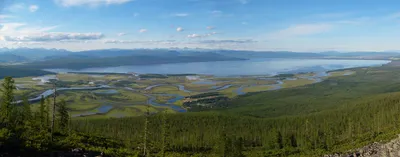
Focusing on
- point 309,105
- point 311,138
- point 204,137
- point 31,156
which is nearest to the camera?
point 31,156

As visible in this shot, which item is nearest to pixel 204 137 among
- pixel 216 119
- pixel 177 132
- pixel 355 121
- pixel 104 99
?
pixel 177 132

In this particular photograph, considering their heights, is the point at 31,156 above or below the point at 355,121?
above

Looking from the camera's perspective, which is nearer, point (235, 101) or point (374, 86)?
point (235, 101)

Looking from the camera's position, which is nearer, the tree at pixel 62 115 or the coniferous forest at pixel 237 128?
the coniferous forest at pixel 237 128

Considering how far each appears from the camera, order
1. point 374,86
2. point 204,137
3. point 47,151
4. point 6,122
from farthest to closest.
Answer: point 374,86
point 204,137
point 6,122
point 47,151

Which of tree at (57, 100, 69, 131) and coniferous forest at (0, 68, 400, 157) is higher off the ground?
tree at (57, 100, 69, 131)

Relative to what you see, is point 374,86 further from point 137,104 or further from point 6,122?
point 6,122

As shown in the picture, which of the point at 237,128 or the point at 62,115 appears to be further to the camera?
the point at 237,128
